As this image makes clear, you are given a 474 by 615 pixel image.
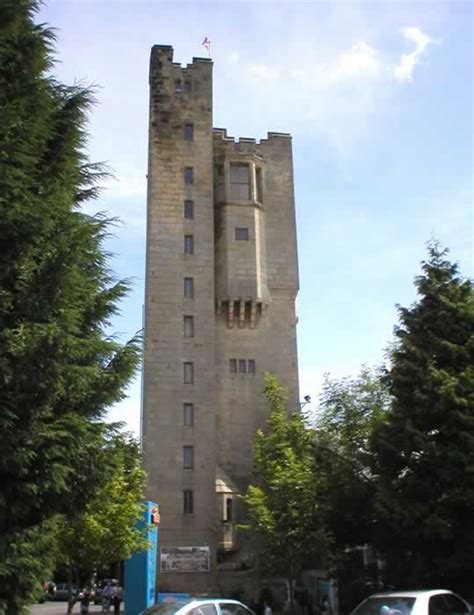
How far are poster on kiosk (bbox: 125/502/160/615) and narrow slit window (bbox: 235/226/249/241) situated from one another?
21481 millimetres

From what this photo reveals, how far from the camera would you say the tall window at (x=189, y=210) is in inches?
1828

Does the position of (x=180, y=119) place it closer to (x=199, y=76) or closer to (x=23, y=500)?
(x=199, y=76)

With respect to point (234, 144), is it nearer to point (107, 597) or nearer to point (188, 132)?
point (188, 132)

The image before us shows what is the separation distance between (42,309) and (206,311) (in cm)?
3312

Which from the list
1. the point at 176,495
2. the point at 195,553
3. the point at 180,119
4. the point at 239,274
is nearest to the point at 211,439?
the point at 176,495

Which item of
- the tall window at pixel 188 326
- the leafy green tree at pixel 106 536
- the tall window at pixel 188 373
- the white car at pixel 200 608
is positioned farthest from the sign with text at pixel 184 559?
the white car at pixel 200 608

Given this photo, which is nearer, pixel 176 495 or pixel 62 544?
pixel 62 544

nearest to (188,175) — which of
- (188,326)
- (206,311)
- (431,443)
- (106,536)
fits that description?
(206,311)

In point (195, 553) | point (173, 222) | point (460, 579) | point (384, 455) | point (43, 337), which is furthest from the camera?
point (173, 222)

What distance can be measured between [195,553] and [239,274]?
1740 centimetres

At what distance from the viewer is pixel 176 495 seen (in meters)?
41.0

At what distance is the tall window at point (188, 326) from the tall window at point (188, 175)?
9168 millimetres

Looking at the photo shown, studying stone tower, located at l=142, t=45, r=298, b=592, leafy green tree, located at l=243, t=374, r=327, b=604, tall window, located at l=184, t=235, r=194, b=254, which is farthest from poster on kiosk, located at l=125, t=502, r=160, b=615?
tall window, located at l=184, t=235, r=194, b=254

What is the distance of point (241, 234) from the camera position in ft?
157
